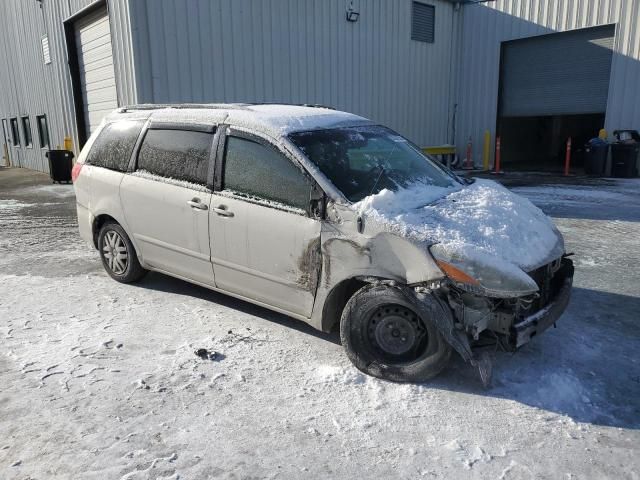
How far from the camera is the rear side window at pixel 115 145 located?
4848mm

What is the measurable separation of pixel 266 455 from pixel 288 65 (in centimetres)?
1070

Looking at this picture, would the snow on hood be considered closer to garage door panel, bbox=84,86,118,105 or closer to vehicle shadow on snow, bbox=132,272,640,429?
vehicle shadow on snow, bbox=132,272,640,429

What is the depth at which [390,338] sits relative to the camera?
3.33 meters

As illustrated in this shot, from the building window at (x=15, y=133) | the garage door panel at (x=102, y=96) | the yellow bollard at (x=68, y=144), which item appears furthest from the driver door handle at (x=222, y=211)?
the building window at (x=15, y=133)

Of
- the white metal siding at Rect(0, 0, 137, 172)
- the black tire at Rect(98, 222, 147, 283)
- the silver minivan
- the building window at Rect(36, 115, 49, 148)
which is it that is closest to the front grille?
the silver minivan

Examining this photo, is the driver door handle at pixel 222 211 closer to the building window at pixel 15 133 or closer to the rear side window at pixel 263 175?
the rear side window at pixel 263 175

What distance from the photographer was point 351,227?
333cm

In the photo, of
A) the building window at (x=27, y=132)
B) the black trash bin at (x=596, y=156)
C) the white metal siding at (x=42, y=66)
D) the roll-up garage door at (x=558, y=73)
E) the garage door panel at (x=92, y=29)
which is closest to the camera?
the white metal siding at (x=42, y=66)

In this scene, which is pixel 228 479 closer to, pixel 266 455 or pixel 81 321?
pixel 266 455

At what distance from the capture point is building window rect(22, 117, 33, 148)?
18.6m

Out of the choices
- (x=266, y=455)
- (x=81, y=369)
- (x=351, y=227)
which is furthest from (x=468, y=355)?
(x=81, y=369)

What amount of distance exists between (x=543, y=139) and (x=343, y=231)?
20127mm

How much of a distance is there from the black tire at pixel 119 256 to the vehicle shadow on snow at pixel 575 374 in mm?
3202

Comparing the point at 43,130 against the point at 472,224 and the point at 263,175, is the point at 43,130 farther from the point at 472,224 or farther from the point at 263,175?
the point at 472,224
